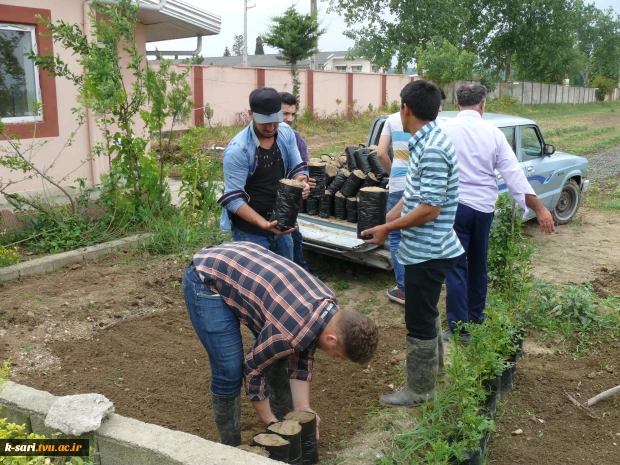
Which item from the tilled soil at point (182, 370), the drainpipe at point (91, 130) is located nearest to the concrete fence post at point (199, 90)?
the drainpipe at point (91, 130)

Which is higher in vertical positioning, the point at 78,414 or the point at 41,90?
the point at 41,90

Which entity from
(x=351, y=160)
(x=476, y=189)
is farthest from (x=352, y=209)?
(x=476, y=189)

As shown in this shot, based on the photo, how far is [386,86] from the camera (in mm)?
31891

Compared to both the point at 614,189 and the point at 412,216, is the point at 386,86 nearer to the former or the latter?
the point at 614,189

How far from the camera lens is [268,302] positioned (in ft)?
8.75

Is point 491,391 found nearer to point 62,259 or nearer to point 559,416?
point 559,416

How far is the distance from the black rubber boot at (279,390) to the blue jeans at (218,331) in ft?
1.08

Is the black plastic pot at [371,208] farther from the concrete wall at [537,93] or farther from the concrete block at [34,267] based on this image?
the concrete wall at [537,93]

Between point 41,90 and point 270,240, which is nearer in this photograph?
point 270,240

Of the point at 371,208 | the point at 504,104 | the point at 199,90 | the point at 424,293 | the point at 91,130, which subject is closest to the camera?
the point at 424,293

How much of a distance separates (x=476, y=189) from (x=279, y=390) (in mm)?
2043

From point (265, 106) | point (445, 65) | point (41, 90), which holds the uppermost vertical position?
point (445, 65)

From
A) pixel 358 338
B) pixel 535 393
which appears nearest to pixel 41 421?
pixel 358 338

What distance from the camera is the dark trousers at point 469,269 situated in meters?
4.25
